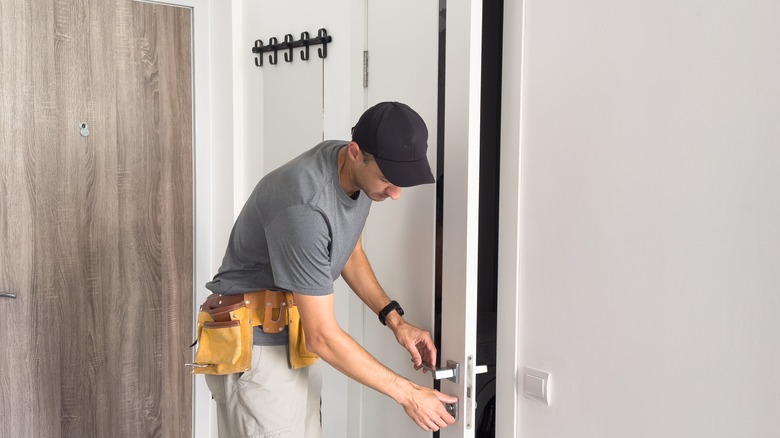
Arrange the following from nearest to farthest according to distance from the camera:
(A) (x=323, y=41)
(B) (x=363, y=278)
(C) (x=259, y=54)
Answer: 1. (B) (x=363, y=278)
2. (A) (x=323, y=41)
3. (C) (x=259, y=54)

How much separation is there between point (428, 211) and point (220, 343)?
0.63 metres

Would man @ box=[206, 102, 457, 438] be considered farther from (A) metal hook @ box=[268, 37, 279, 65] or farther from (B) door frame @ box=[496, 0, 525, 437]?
(A) metal hook @ box=[268, 37, 279, 65]

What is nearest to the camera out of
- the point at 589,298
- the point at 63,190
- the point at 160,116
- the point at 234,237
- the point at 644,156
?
the point at 644,156

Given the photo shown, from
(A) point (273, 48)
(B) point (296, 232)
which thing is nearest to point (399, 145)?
(B) point (296, 232)

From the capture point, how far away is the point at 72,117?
8.55ft

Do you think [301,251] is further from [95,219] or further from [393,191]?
[95,219]

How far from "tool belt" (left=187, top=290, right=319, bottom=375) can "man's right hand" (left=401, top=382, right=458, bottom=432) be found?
393 mm

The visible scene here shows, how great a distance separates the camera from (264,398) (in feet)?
5.88

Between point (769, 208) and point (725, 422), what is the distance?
14.6 inches

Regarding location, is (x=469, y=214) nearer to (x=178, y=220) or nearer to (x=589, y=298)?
(x=589, y=298)

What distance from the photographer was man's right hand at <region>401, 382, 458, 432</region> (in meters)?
1.52

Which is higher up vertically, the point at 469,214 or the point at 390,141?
the point at 390,141

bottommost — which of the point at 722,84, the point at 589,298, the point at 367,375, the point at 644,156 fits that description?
the point at 367,375

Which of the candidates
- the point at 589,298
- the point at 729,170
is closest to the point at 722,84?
the point at 729,170
